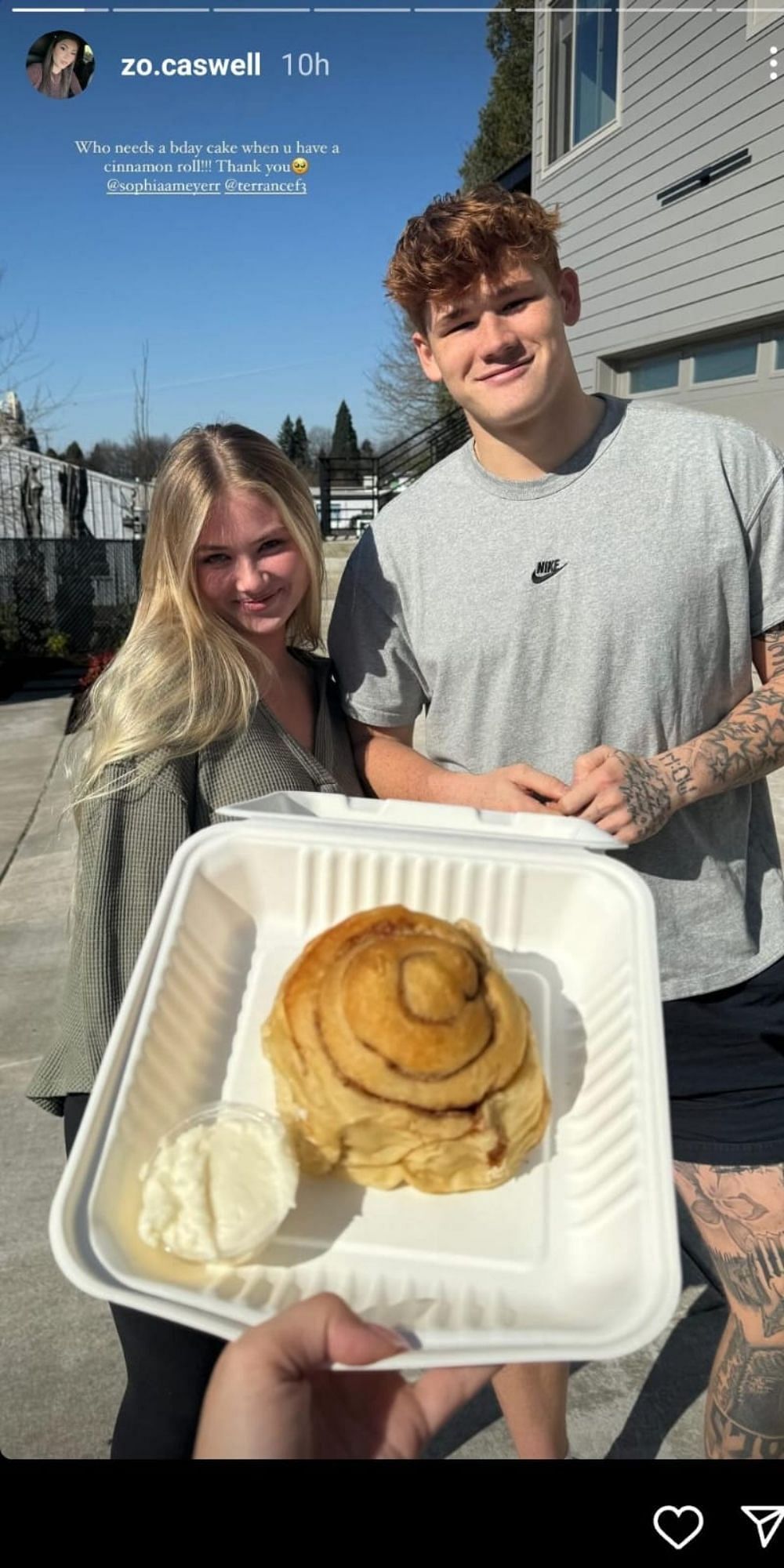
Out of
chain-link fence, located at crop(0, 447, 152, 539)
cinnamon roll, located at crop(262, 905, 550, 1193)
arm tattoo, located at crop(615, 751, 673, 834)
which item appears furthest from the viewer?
chain-link fence, located at crop(0, 447, 152, 539)

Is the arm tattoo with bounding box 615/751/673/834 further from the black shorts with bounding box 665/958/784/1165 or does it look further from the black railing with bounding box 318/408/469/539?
the black railing with bounding box 318/408/469/539

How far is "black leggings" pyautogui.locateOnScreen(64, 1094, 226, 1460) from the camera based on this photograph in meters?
1.63

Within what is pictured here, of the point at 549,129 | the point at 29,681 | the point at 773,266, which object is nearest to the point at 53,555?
the point at 29,681

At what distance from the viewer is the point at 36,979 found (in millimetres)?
5195

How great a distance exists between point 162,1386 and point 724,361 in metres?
9.87

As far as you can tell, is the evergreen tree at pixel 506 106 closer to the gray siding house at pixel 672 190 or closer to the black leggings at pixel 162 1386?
the gray siding house at pixel 672 190

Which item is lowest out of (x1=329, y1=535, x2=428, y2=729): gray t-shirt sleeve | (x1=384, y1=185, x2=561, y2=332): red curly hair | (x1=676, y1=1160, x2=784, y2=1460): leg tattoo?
(x1=676, y1=1160, x2=784, y2=1460): leg tattoo

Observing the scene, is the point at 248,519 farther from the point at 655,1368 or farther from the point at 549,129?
the point at 549,129

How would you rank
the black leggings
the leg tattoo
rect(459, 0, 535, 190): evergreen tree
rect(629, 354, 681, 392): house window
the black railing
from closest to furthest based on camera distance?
the black leggings → the leg tattoo → rect(629, 354, 681, 392): house window → rect(459, 0, 535, 190): evergreen tree → the black railing

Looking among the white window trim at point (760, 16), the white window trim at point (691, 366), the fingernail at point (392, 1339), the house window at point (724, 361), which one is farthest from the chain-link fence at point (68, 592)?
the fingernail at point (392, 1339)

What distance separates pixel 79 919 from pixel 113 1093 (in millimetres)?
710

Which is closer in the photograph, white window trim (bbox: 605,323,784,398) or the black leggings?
the black leggings

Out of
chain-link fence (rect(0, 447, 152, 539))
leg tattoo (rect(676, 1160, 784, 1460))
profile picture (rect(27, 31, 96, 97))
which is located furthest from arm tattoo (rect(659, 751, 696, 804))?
chain-link fence (rect(0, 447, 152, 539))
